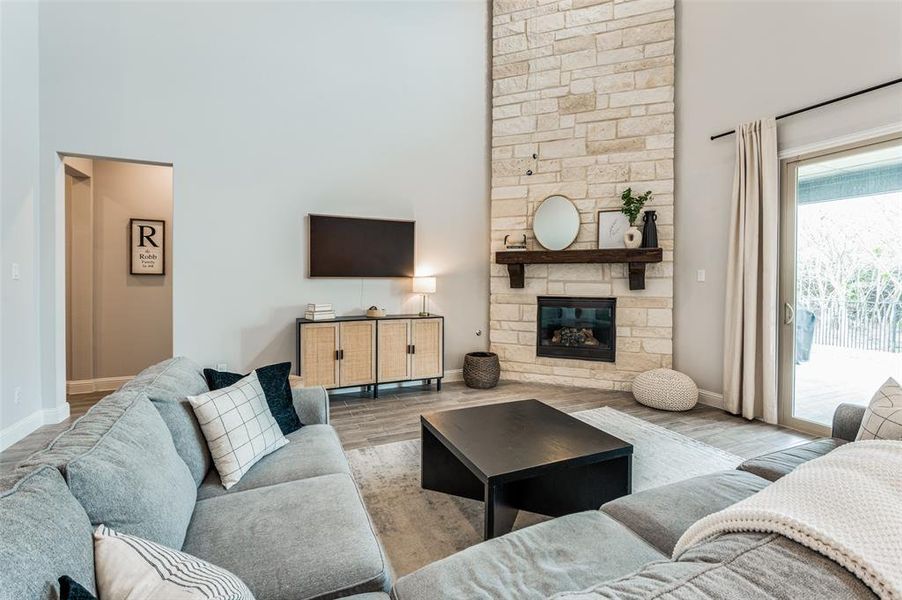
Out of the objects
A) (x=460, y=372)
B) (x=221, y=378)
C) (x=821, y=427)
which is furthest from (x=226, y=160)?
(x=821, y=427)

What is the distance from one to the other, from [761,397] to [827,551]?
3.56 metres

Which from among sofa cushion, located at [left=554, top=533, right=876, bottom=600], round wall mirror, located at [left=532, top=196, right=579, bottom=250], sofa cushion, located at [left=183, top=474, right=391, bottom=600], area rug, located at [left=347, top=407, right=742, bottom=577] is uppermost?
round wall mirror, located at [left=532, top=196, right=579, bottom=250]

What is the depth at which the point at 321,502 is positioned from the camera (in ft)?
4.69

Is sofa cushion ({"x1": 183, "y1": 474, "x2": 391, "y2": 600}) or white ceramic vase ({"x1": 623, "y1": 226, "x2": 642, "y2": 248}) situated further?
white ceramic vase ({"x1": 623, "y1": 226, "x2": 642, "y2": 248})

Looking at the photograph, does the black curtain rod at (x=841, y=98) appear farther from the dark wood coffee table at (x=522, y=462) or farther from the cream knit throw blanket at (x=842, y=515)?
the cream knit throw blanket at (x=842, y=515)

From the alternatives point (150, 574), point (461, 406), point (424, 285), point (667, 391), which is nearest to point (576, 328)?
point (667, 391)

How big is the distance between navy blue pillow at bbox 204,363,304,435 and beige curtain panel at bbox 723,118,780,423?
139 inches

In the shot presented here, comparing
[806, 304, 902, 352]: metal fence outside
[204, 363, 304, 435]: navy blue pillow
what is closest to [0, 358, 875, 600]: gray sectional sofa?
[204, 363, 304, 435]: navy blue pillow

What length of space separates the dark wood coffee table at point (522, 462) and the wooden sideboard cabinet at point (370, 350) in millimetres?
1833

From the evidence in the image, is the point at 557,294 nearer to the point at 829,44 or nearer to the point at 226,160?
the point at 829,44

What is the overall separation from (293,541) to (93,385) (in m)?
4.49

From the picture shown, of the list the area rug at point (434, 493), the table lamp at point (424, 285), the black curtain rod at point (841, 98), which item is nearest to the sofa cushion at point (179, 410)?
the area rug at point (434, 493)

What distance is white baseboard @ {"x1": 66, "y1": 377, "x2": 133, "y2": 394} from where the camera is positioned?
13.9 ft

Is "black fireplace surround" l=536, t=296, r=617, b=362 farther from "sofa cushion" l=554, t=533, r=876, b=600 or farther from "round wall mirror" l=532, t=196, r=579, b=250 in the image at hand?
"sofa cushion" l=554, t=533, r=876, b=600
